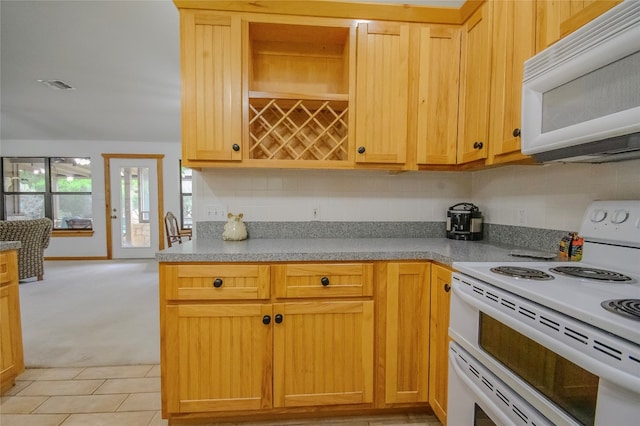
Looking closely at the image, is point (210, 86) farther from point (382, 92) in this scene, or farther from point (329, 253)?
point (329, 253)

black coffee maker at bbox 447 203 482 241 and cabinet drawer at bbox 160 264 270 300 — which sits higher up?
black coffee maker at bbox 447 203 482 241

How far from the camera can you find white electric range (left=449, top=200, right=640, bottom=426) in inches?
25.1

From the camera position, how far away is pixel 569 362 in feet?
2.51

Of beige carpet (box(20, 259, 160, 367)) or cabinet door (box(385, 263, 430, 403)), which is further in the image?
beige carpet (box(20, 259, 160, 367))

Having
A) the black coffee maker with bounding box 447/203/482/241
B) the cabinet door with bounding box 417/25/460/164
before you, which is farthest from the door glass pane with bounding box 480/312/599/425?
the cabinet door with bounding box 417/25/460/164

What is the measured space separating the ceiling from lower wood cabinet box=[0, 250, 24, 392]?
173 centimetres

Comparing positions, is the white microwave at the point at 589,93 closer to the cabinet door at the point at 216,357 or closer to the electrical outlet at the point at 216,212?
the cabinet door at the point at 216,357

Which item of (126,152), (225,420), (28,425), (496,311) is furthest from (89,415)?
(126,152)

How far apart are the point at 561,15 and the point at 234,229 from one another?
1.85 m

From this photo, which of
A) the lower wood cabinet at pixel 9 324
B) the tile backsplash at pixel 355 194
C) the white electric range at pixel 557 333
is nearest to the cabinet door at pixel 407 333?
the white electric range at pixel 557 333

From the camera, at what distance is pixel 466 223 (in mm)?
1901

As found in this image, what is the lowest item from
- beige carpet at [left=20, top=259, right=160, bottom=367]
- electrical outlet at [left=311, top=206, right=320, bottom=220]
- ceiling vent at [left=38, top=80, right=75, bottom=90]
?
beige carpet at [left=20, top=259, right=160, bottom=367]

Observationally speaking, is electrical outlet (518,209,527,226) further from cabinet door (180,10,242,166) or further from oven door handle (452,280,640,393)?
cabinet door (180,10,242,166)

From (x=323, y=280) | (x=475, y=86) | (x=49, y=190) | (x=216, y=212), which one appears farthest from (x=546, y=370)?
(x=49, y=190)
